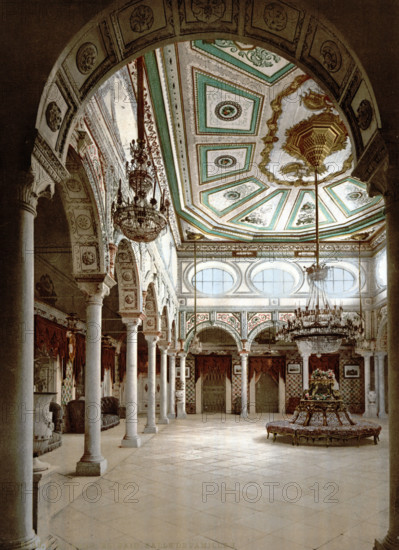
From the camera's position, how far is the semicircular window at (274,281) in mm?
22938

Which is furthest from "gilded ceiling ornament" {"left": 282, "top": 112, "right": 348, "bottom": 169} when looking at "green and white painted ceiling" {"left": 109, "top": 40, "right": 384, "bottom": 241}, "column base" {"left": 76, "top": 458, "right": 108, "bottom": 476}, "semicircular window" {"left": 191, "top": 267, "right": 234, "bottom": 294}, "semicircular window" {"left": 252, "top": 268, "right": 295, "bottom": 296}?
"semicircular window" {"left": 191, "top": 267, "right": 234, "bottom": 294}

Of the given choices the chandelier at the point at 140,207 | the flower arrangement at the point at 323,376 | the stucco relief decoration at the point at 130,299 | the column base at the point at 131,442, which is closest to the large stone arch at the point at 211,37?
the chandelier at the point at 140,207

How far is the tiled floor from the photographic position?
5.45 metres

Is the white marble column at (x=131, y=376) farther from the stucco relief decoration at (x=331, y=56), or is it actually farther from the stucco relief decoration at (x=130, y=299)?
the stucco relief decoration at (x=331, y=56)

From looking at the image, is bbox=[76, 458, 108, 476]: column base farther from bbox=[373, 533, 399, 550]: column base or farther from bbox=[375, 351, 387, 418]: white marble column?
bbox=[375, 351, 387, 418]: white marble column

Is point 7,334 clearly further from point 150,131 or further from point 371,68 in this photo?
point 150,131

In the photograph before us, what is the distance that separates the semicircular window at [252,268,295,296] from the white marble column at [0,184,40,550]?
19.3m

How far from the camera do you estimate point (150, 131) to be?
1111 cm

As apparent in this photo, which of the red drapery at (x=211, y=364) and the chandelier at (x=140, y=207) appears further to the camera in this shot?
the red drapery at (x=211, y=364)

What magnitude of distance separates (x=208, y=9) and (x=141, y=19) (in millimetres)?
611

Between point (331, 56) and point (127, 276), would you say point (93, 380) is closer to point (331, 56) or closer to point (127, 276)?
point (127, 276)

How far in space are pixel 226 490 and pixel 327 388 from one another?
7.35 meters

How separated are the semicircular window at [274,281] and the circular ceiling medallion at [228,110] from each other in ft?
40.0

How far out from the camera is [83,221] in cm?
833
